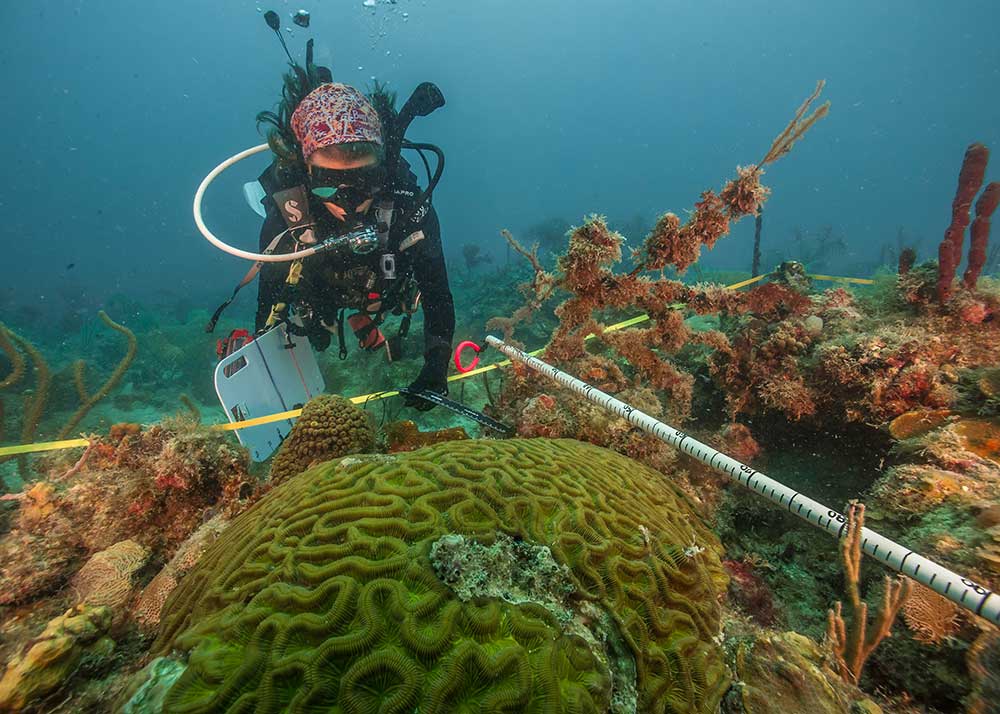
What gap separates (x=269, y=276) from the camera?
235 inches

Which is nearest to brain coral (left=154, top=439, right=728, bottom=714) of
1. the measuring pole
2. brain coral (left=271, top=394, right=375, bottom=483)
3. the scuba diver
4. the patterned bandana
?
the measuring pole

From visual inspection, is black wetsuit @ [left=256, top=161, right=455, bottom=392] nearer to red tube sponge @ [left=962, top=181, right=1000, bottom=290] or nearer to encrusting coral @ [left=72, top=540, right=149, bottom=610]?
encrusting coral @ [left=72, top=540, right=149, bottom=610]

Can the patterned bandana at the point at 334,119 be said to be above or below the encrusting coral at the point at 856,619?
above

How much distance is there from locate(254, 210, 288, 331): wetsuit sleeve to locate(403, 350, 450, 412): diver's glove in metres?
2.43

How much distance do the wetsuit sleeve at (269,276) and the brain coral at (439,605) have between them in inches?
153

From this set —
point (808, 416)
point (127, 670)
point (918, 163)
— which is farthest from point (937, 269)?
point (918, 163)

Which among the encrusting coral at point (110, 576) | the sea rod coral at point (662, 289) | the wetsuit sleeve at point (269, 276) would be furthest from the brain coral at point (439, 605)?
the wetsuit sleeve at point (269, 276)

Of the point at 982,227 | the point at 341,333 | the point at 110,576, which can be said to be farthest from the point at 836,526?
the point at 341,333

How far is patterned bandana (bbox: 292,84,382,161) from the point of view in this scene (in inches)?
197

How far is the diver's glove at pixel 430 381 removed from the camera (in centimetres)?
505

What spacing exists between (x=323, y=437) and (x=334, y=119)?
3707mm

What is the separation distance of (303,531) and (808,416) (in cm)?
446

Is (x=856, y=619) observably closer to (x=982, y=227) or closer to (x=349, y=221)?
(x=982, y=227)

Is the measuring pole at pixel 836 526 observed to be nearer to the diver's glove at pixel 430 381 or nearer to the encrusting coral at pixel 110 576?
the diver's glove at pixel 430 381
